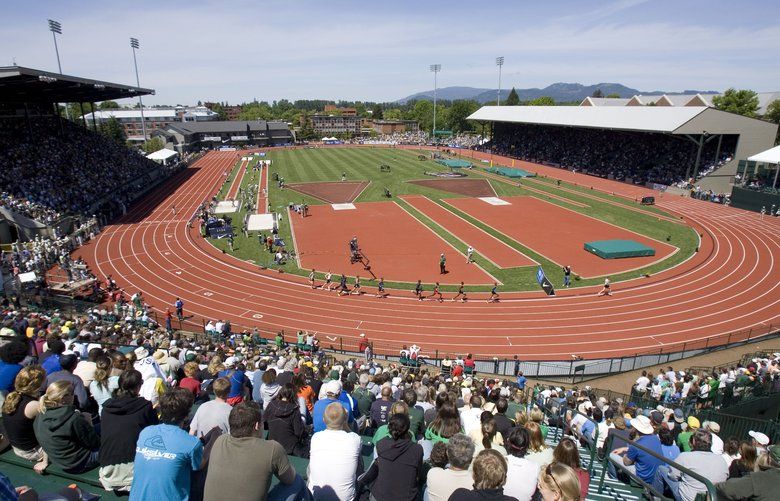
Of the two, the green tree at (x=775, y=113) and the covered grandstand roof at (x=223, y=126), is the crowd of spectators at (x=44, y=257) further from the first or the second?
the green tree at (x=775, y=113)

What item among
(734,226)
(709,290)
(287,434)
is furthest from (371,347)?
(734,226)

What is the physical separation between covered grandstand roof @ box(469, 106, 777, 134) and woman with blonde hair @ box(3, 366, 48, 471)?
200 feet

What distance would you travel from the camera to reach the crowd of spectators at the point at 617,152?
5622 cm

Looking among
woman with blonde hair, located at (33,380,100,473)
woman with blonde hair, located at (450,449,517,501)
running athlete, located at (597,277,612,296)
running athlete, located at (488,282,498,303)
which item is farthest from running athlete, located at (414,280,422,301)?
woman with blonde hair, located at (450,449,517,501)

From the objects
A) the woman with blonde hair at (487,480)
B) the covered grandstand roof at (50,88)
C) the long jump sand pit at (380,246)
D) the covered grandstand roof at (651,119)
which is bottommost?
the long jump sand pit at (380,246)

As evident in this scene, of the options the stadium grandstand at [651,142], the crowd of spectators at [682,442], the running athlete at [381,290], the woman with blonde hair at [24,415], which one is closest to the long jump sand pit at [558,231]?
the running athlete at [381,290]

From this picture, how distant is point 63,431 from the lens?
516 centimetres

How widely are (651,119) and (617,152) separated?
9.91 m

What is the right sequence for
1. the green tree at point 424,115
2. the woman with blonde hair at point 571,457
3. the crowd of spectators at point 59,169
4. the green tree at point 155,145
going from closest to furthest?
the woman with blonde hair at point 571,457, the crowd of spectators at point 59,169, the green tree at point 155,145, the green tree at point 424,115

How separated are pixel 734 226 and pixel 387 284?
109 ft

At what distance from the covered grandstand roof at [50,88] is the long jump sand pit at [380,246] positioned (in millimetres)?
21460

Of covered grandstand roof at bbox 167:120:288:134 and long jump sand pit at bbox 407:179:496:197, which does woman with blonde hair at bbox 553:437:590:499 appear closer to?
long jump sand pit at bbox 407:179:496:197

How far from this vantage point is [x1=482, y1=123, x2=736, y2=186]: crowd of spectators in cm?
5622

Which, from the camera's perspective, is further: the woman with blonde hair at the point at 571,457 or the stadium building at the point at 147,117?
the stadium building at the point at 147,117
